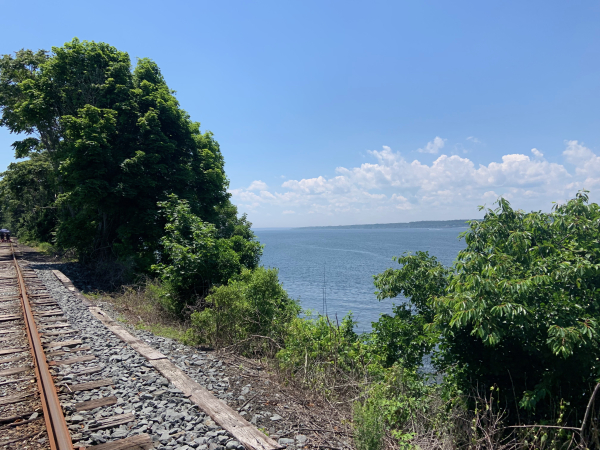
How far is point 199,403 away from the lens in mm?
4773

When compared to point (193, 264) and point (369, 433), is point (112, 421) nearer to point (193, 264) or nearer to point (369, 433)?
point (369, 433)

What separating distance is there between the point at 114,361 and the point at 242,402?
2.57 m

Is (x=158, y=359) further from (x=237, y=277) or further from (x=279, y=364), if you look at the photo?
(x=237, y=277)

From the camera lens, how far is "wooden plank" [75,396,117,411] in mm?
Answer: 4680

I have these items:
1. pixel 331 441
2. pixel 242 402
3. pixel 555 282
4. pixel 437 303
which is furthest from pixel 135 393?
pixel 555 282

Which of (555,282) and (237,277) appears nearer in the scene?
(555,282)

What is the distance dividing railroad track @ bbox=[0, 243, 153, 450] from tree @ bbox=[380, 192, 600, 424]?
4.46 metres

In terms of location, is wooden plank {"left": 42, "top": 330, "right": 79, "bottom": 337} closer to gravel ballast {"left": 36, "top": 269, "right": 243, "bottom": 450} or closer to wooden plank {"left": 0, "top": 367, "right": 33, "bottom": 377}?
gravel ballast {"left": 36, "top": 269, "right": 243, "bottom": 450}

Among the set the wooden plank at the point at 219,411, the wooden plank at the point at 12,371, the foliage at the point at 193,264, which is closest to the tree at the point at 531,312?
the wooden plank at the point at 219,411

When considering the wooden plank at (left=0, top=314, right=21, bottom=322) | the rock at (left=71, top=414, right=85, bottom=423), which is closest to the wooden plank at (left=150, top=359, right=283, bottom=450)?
the rock at (left=71, top=414, right=85, bottom=423)

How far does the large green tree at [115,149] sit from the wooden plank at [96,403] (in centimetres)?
1402

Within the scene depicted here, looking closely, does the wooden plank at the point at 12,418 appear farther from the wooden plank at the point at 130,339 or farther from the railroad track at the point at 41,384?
the wooden plank at the point at 130,339

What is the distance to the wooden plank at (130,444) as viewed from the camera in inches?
151

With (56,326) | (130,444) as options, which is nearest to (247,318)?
(56,326)
